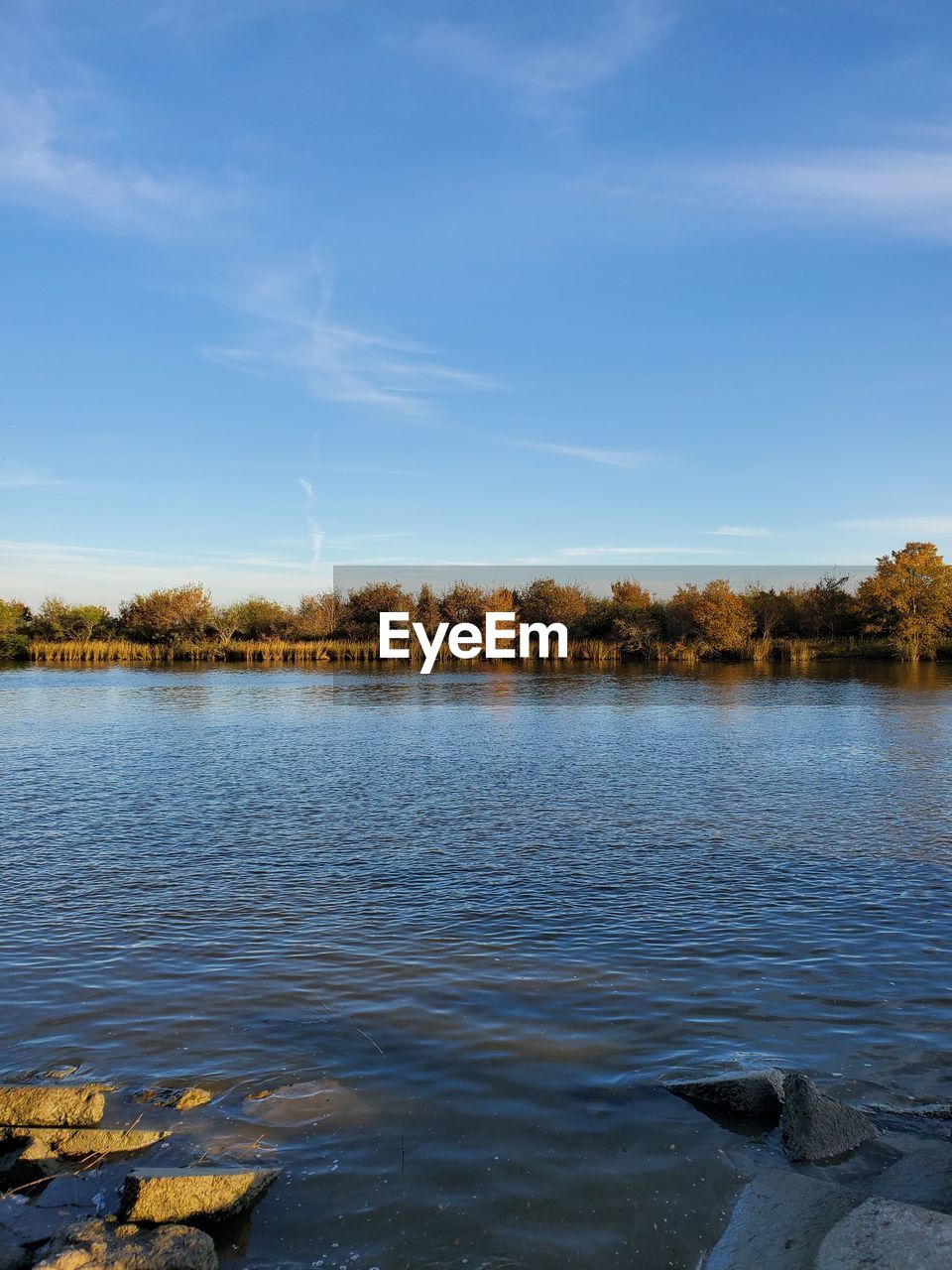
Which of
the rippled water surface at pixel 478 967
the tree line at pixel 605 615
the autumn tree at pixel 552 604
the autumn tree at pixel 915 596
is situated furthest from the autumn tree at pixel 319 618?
the rippled water surface at pixel 478 967

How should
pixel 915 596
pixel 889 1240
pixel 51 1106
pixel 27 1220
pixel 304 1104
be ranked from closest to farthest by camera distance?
pixel 889 1240, pixel 27 1220, pixel 51 1106, pixel 304 1104, pixel 915 596

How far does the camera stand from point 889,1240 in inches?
145

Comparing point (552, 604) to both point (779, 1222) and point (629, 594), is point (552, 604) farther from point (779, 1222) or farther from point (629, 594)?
point (779, 1222)

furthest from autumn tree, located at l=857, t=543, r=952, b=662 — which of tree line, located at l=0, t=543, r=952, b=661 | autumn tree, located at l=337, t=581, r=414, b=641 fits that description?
autumn tree, located at l=337, t=581, r=414, b=641

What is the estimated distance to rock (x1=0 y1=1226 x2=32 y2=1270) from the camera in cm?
368

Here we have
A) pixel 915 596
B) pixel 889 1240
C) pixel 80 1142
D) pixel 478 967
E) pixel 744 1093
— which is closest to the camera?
pixel 889 1240

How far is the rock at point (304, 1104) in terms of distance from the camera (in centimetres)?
510

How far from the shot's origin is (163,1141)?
15.7 ft

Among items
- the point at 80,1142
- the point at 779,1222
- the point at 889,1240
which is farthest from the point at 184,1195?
the point at 889,1240

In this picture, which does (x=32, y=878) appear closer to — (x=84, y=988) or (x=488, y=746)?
(x=84, y=988)

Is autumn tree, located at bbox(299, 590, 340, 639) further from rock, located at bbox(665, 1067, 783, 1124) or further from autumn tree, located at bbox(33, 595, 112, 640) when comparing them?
rock, located at bbox(665, 1067, 783, 1124)

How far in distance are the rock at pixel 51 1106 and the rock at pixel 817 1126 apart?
3.54 m

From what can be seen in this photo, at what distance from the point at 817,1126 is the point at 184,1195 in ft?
9.81

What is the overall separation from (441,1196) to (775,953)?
4330mm
